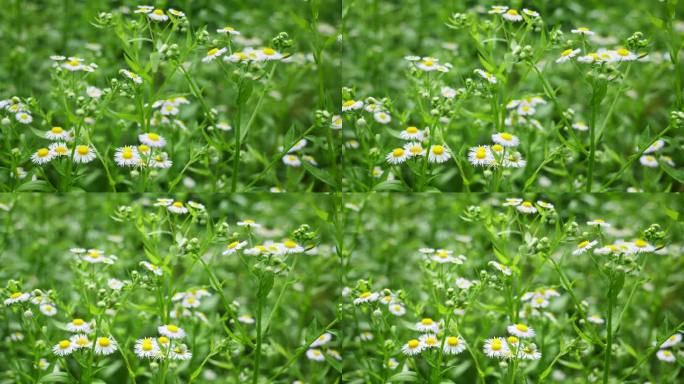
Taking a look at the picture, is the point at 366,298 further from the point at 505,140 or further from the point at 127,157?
the point at 127,157

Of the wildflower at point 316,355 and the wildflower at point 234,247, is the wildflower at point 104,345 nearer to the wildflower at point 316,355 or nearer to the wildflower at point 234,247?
the wildflower at point 234,247

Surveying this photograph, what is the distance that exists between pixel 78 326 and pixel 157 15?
2.93 feet

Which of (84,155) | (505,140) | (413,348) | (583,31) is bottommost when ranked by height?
(413,348)

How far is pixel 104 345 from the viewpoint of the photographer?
8.13 feet

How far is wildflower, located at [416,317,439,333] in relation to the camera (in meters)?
2.54

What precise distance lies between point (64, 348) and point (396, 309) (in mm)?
925

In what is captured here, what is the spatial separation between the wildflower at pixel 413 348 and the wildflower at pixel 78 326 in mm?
883

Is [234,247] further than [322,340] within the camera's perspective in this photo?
No

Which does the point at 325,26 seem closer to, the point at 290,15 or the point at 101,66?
the point at 290,15

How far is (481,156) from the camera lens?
8.39ft

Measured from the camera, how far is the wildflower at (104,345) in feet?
8.13

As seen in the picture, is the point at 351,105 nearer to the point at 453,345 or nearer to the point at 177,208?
the point at 177,208

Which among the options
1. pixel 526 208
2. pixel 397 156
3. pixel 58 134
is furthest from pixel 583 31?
pixel 58 134

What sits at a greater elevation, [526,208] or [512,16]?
[512,16]
